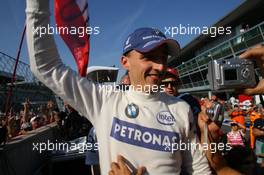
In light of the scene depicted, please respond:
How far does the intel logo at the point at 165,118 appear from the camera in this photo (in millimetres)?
1781

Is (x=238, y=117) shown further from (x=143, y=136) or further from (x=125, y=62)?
(x=143, y=136)

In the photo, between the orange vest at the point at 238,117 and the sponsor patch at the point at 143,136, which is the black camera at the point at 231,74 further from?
the orange vest at the point at 238,117

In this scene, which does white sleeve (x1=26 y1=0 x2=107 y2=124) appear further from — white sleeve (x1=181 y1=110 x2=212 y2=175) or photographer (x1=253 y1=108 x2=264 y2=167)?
photographer (x1=253 y1=108 x2=264 y2=167)

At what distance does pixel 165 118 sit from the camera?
1795mm

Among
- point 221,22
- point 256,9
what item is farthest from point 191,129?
point 221,22

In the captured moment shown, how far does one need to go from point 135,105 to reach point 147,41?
0.36 meters

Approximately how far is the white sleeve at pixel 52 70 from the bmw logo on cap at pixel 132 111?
157 mm

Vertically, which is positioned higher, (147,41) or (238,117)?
(147,41)

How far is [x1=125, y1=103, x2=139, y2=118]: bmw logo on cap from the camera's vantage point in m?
1.79

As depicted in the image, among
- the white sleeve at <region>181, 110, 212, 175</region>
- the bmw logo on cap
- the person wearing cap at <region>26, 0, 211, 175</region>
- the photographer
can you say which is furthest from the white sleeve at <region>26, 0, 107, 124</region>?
the photographer

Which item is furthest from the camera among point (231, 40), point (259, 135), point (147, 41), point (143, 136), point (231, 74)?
point (231, 40)

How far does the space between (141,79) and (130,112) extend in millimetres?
204

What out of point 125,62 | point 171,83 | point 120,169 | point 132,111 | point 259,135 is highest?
point 125,62

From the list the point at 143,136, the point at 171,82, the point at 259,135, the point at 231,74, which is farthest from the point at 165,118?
the point at 259,135
